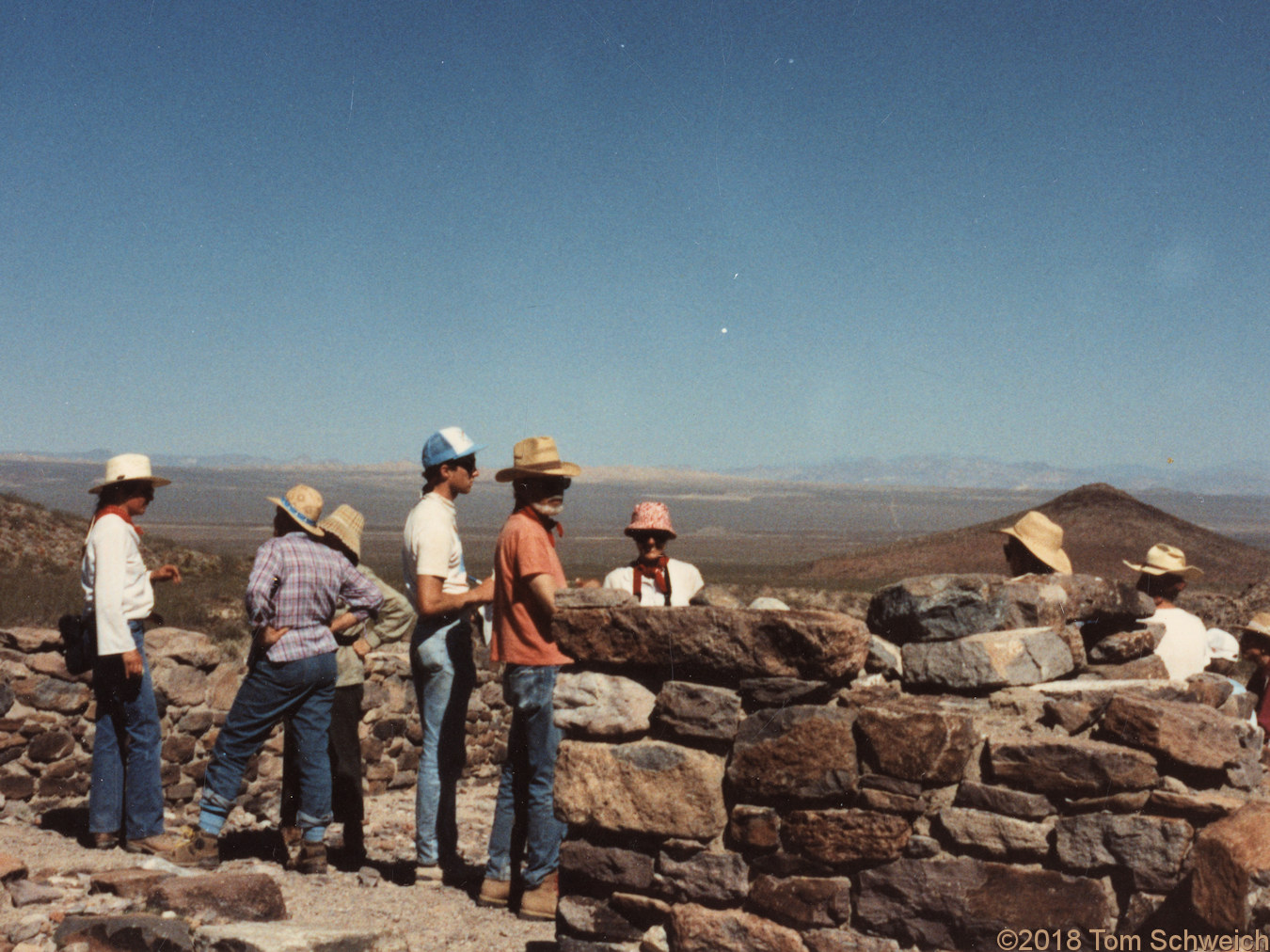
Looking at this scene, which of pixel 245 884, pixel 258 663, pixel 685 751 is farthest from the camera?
pixel 258 663

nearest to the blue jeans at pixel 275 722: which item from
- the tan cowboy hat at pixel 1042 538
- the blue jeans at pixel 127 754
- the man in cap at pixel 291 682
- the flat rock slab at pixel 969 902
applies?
the man in cap at pixel 291 682

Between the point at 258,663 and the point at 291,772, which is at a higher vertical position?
the point at 258,663

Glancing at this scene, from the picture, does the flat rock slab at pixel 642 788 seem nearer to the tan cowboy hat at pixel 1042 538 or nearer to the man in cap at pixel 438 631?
the man in cap at pixel 438 631

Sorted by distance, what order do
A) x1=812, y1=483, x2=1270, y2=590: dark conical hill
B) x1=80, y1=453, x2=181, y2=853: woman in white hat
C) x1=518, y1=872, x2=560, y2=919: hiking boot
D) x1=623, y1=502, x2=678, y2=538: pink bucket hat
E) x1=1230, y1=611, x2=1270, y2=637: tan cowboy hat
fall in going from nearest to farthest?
1. x1=518, y1=872, x2=560, y2=919: hiking boot
2. x1=80, y1=453, x2=181, y2=853: woman in white hat
3. x1=623, y1=502, x2=678, y2=538: pink bucket hat
4. x1=1230, y1=611, x2=1270, y2=637: tan cowboy hat
5. x1=812, y1=483, x2=1270, y2=590: dark conical hill

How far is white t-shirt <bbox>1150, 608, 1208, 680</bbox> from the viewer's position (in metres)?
4.58

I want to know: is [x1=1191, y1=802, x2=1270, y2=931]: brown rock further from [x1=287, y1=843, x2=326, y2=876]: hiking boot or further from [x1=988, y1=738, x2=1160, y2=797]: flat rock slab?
[x1=287, y1=843, x2=326, y2=876]: hiking boot

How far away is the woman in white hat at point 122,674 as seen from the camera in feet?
15.3

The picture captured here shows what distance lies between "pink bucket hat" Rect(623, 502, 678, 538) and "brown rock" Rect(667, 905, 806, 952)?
203cm

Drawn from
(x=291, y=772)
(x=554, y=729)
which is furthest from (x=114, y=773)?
(x=554, y=729)

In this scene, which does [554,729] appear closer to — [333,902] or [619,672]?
[619,672]

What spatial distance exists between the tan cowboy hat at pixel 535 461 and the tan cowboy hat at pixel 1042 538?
6.76 ft

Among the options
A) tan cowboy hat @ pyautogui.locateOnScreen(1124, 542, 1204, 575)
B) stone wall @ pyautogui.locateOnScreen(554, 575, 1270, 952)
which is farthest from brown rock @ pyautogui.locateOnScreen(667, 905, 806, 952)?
tan cowboy hat @ pyautogui.locateOnScreen(1124, 542, 1204, 575)

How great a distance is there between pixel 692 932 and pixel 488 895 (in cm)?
146

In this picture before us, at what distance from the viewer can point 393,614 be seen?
232 inches
